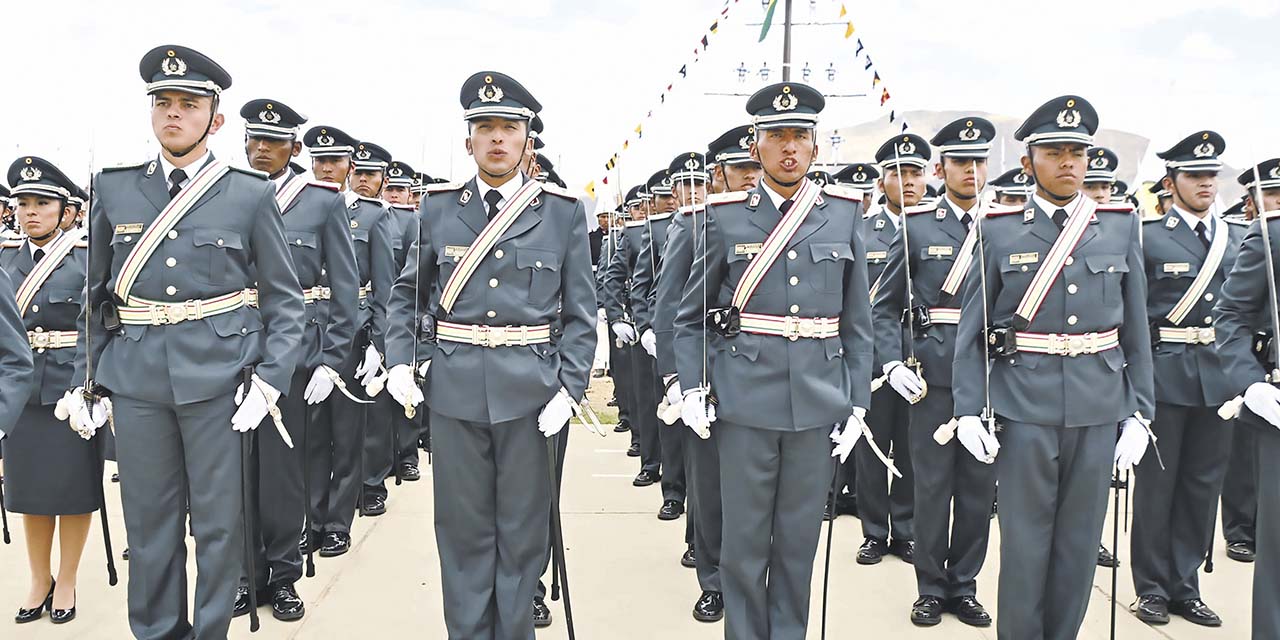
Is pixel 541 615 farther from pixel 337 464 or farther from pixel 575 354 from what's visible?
pixel 337 464

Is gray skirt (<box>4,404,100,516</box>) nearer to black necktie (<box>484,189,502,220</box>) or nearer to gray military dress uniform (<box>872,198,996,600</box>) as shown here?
black necktie (<box>484,189,502,220</box>)

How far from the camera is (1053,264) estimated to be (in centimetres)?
348

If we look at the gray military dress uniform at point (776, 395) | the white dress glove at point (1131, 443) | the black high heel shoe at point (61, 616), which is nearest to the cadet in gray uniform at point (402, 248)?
the black high heel shoe at point (61, 616)

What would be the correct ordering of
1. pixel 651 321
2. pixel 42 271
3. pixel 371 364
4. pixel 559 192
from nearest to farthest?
1. pixel 559 192
2. pixel 42 271
3. pixel 371 364
4. pixel 651 321

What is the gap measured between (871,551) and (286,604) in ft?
10.3

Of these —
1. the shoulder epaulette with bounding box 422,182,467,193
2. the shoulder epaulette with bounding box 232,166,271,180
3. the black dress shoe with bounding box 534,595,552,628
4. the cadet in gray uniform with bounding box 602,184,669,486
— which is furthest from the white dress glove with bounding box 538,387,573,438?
the cadet in gray uniform with bounding box 602,184,669,486

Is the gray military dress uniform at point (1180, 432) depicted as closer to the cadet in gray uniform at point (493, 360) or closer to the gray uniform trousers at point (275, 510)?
the cadet in gray uniform at point (493, 360)

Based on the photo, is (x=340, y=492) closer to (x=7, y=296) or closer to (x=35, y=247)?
(x=35, y=247)

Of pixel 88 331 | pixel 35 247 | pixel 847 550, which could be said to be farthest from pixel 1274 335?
pixel 35 247

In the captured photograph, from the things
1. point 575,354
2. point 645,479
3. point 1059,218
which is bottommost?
point 645,479

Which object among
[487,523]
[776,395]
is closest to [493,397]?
[487,523]

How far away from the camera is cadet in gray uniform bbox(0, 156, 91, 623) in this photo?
4.27 m

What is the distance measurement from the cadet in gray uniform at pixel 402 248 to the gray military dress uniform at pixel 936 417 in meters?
3.39

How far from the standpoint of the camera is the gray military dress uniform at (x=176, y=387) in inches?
130
